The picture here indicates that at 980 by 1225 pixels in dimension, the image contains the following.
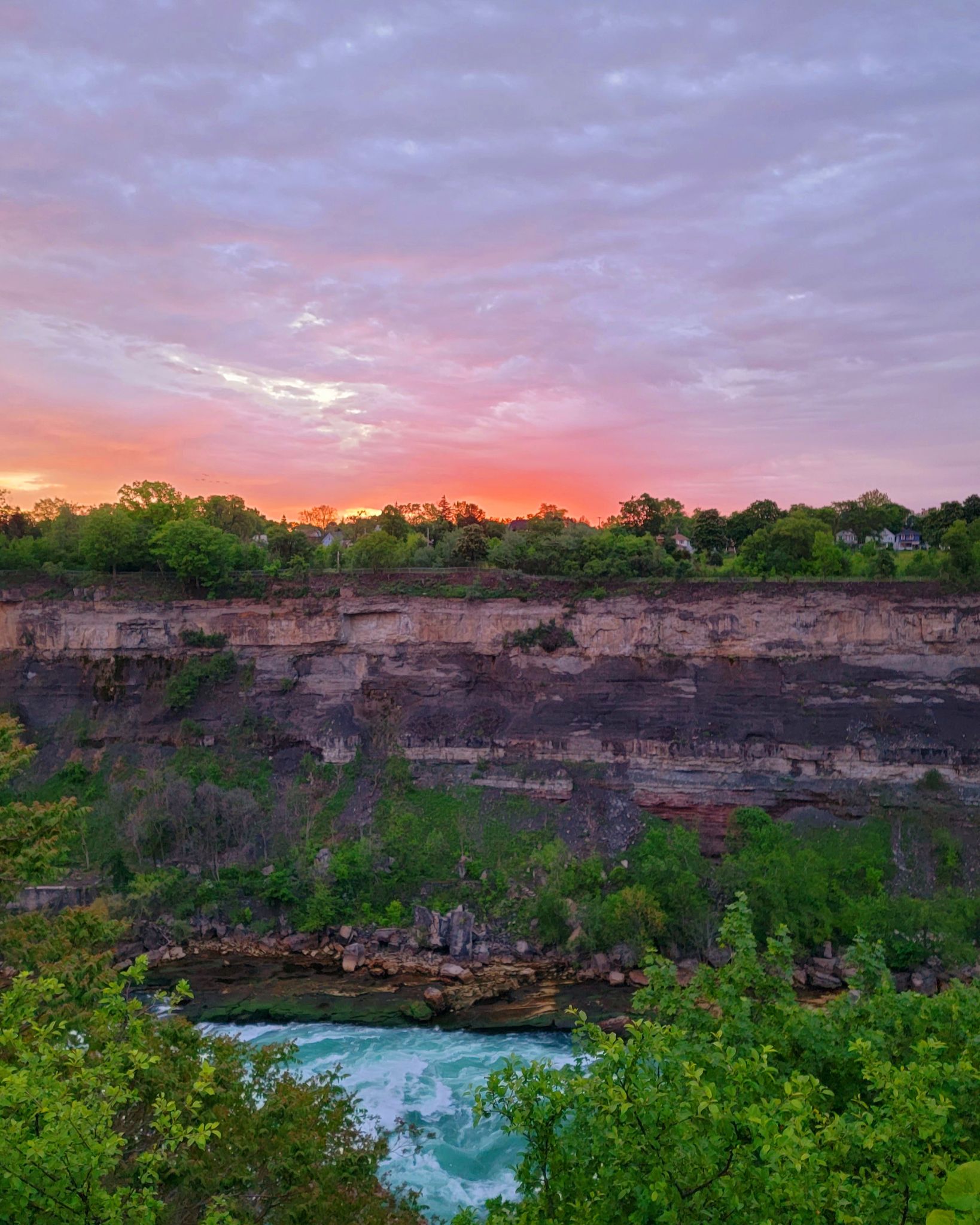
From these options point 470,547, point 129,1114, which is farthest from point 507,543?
point 129,1114

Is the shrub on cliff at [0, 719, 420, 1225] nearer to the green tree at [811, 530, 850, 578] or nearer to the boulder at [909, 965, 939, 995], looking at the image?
the boulder at [909, 965, 939, 995]

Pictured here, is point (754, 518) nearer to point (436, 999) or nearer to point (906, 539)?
point (906, 539)

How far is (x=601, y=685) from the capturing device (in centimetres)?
3481

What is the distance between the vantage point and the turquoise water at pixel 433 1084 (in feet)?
56.1

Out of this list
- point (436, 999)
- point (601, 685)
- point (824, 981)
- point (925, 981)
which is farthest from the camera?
point (601, 685)

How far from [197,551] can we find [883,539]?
40108 mm

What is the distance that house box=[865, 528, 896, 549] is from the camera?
1620 inches

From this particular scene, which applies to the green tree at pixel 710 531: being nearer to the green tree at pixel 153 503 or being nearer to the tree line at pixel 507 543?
the tree line at pixel 507 543

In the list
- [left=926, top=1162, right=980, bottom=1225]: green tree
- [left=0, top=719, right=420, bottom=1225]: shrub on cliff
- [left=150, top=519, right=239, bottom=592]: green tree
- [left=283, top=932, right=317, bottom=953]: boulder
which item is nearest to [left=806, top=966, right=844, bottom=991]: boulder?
[left=0, top=719, right=420, bottom=1225]: shrub on cliff

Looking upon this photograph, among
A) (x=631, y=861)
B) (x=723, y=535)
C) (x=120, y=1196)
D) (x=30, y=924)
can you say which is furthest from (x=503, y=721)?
(x=120, y=1196)

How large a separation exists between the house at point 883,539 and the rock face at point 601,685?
7982 millimetres

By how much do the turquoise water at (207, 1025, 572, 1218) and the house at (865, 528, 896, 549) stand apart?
1110 inches

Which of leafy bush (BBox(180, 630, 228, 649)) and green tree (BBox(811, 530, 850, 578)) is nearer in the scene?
green tree (BBox(811, 530, 850, 578))

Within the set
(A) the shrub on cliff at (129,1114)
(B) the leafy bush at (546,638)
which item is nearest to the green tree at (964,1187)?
(A) the shrub on cliff at (129,1114)
